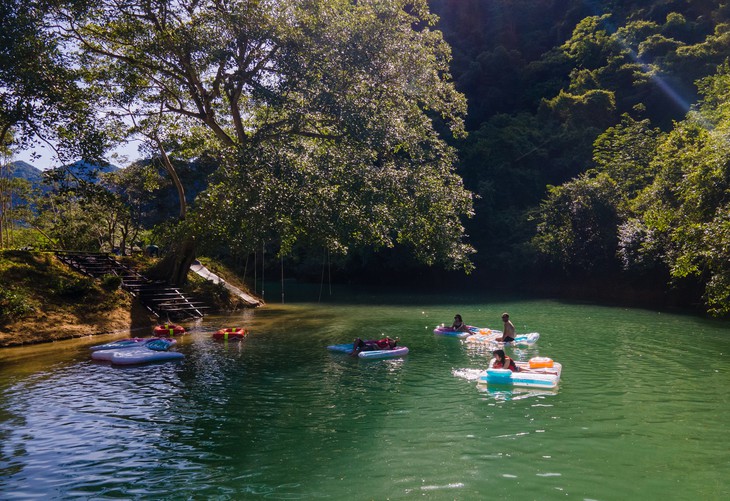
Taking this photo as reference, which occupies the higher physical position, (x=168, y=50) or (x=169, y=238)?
(x=168, y=50)

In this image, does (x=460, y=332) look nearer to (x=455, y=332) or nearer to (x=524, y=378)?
(x=455, y=332)

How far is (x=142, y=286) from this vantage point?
2453 cm

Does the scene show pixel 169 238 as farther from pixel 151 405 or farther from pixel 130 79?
pixel 151 405

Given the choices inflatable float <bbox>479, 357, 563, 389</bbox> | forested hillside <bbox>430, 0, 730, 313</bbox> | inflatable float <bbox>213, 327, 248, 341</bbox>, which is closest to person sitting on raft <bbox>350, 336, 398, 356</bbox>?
inflatable float <bbox>479, 357, 563, 389</bbox>

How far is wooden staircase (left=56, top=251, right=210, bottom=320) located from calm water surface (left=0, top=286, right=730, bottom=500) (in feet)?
21.4

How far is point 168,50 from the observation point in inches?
789

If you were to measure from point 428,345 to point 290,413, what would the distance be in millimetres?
8356

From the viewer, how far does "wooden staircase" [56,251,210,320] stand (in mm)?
23312

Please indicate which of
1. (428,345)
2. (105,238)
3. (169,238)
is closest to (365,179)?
(428,345)

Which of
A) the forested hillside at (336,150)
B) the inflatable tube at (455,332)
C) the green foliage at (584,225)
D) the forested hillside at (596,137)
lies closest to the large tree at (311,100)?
the forested hillside at (336,150)

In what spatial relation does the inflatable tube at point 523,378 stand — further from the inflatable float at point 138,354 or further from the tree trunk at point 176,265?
the tree trunk at point 176,265

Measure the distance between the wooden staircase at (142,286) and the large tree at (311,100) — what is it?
4.38 m

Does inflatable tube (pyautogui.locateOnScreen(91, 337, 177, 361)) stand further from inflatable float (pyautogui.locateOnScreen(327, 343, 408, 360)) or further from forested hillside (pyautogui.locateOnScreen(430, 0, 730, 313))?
forested hillside (pyautogui.locateOnScreen(430, 0, 730, 313))

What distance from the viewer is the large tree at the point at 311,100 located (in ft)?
59.4
